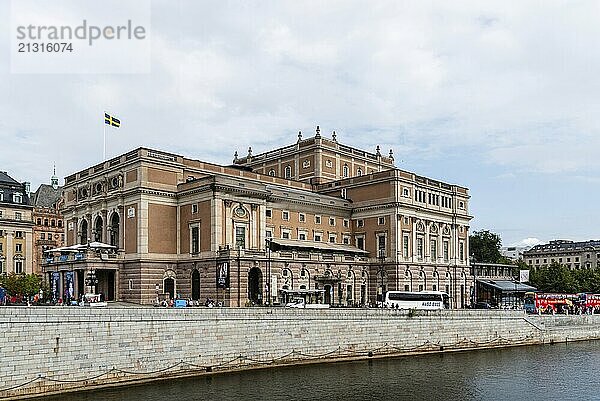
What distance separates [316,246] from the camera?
296 ft

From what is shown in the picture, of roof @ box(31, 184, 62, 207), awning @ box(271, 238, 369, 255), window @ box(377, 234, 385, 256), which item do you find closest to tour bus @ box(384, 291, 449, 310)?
awning @ box(271, 238, 369, 255)

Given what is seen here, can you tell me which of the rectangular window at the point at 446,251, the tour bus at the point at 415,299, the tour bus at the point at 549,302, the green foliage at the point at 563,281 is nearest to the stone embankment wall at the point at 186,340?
the tour bus at the point at 415,299

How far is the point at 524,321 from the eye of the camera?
83.3m

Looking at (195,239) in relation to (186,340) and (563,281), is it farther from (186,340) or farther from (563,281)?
(563,281)

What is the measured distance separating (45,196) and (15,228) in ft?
56.9

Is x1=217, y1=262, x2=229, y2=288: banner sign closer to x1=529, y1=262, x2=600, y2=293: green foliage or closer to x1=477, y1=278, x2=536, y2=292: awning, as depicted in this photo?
x1=477, y1=278, x2=536, y2=292: awning

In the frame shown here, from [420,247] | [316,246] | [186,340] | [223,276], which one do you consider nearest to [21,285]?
[223,276]

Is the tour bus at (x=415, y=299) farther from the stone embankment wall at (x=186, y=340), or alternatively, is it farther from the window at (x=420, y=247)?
the window at (x=420, y=247)

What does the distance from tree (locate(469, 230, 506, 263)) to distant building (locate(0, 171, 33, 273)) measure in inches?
3577

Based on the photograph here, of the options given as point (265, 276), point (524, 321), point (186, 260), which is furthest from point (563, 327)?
point (186, 260)

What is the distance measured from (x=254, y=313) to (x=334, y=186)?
48710 millimetres

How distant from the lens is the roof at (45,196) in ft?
437

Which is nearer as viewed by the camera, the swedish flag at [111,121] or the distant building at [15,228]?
the swedish flag at [111,121]

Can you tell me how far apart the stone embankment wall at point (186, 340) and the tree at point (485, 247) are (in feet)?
268
